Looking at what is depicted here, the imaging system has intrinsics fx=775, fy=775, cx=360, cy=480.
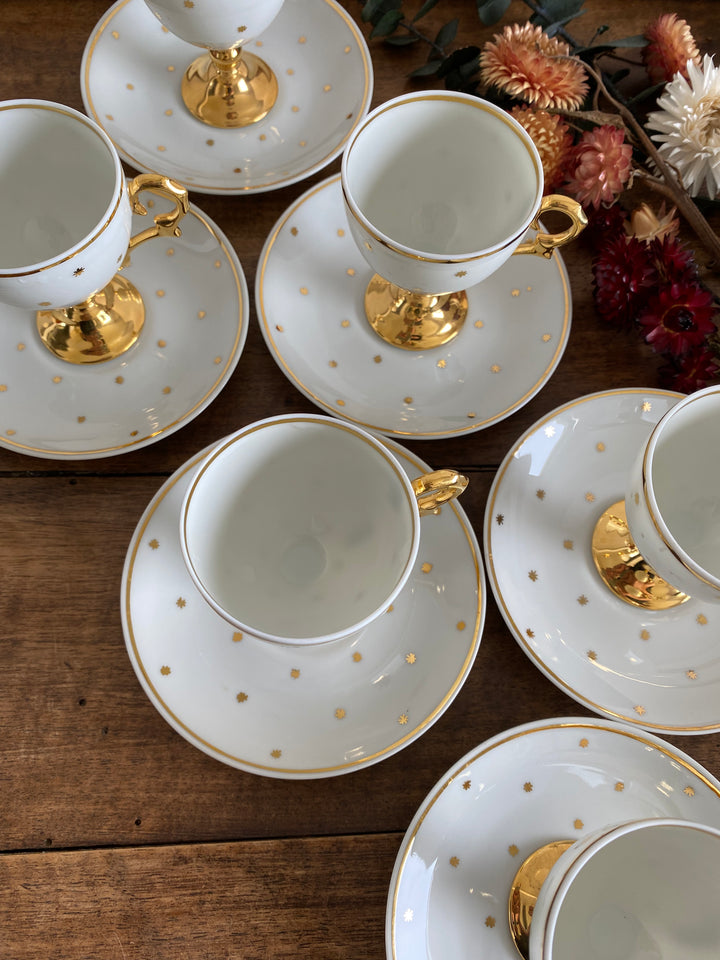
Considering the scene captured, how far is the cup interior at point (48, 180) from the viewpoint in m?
0.61

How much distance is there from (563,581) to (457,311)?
0.82 feet

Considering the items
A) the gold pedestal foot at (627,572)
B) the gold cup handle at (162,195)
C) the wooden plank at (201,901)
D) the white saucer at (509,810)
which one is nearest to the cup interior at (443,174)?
the gold cup handle at (162,195)

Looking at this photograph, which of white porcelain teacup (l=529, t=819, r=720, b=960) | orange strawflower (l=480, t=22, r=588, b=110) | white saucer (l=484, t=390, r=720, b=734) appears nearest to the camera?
white porcelain teacup (l=529, t=819, r=720, b=960)

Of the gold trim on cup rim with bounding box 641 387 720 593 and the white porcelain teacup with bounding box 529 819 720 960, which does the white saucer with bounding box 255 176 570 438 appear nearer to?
the gold trim on cup rim with bounding box 641 387 720 593

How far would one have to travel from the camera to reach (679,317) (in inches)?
25.2

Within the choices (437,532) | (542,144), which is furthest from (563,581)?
(542,144)

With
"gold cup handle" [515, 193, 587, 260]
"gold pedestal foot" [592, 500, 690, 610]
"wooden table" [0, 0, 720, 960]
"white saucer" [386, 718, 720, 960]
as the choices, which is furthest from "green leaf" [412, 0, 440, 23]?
"white saucer" [386, 718, 720, 960]

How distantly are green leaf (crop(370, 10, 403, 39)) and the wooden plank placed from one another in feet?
2.36

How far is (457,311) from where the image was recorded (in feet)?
2.22

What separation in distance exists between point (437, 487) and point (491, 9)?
1.64 feet

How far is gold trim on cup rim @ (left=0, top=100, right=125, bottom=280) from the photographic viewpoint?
524mm

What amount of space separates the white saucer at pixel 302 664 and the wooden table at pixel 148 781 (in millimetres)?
55

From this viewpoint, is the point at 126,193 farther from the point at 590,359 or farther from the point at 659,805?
the point at 659,805

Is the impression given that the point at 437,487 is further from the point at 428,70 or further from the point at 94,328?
the point at 428,70
